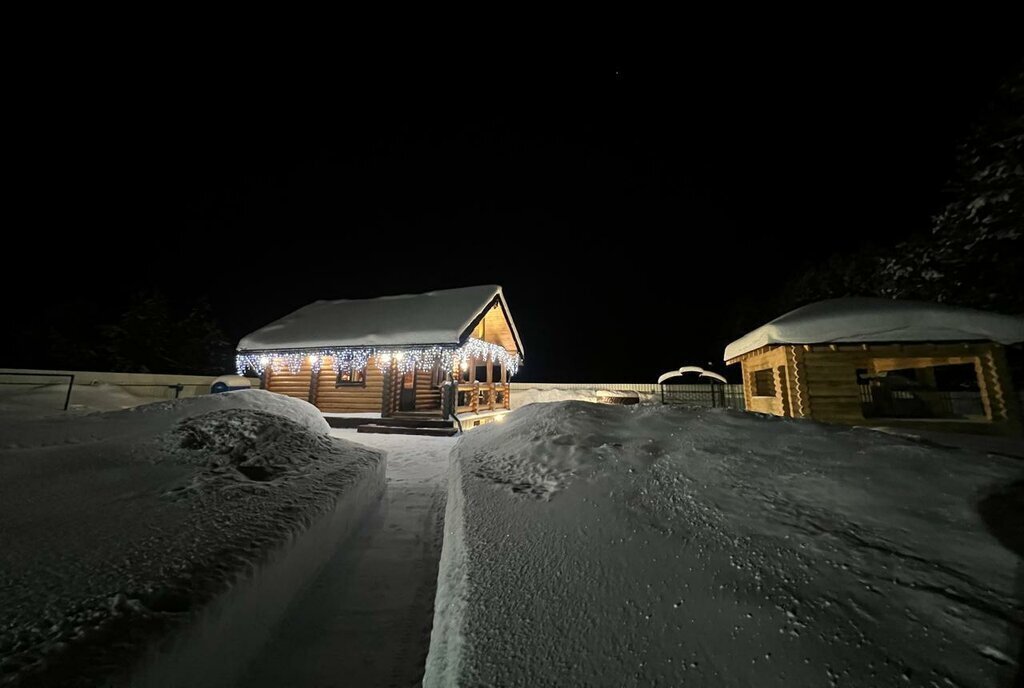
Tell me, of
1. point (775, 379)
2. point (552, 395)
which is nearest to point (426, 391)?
point (552, 395)

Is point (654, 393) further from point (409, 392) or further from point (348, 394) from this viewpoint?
point (348, 394)

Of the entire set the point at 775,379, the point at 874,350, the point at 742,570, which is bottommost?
the point at 742,570

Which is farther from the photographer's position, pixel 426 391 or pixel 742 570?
pixel 426 391

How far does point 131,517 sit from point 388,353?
1083 cm

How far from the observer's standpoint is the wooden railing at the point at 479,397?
14.9m

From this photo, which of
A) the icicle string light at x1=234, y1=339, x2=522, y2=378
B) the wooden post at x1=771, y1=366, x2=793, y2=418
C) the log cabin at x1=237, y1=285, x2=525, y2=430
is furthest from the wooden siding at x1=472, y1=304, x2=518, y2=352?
the wooden post at x1=771, y1=366, x2=793, y2=418

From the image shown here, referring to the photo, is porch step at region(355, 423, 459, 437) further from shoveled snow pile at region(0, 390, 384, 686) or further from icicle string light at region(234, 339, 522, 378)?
shoveled snow pile at region(0, 390, 384, 686)

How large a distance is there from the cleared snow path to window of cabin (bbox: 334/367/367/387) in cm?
1133

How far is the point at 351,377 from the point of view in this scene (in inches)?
592

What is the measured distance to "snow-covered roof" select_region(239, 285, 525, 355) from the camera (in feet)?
42.4

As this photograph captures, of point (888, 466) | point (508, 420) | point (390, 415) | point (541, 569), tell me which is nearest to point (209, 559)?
point (541, 569)

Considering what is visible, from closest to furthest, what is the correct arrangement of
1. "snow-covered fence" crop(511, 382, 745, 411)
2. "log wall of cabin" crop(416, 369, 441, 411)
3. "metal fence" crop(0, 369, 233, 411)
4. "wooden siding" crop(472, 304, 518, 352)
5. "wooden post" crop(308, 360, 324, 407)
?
"metal fence" crop(0, 369, 233, 411) → "wooden post" crop(308, 360, 324, 407) → "log wall of cabin" crop(416, 369, 441, 411) → "wooden siding" crop(472, 304, 518, 352) → "snow-covered fence" crop(511, 382, 745, 411)

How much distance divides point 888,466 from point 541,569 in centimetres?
294

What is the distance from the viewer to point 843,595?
5.73ft
